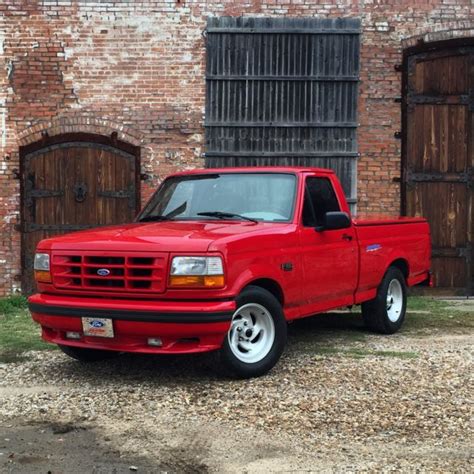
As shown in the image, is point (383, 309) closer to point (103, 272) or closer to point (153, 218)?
point (153, 218)

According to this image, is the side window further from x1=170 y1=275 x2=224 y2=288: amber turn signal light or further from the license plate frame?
the license plate frame

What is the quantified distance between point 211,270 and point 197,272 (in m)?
0.11

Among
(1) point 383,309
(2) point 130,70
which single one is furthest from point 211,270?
(2) point 130,70

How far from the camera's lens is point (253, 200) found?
7023 mm

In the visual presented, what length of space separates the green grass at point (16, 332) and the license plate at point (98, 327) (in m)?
1.70

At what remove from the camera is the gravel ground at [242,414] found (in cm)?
435

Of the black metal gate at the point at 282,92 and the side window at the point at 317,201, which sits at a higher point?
the black metal gate at the point at 282,92

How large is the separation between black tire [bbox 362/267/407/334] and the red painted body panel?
2.09 feet

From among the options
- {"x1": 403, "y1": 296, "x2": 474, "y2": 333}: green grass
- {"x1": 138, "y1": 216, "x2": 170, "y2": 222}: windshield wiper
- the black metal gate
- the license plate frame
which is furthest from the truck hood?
the black metal gate

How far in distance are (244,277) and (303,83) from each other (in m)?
7.16

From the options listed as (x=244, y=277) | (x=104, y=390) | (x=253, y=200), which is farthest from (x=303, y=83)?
(x=104, y=390)

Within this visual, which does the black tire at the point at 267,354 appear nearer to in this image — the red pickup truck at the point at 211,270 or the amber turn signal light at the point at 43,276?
the red pickup truck at the point at 211,270

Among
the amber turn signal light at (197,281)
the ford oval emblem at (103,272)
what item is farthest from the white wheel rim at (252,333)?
the ford oval emblem at (103,272)

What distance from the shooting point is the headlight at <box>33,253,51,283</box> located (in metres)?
6.35
